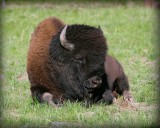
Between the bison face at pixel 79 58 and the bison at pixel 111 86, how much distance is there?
0.19 metres

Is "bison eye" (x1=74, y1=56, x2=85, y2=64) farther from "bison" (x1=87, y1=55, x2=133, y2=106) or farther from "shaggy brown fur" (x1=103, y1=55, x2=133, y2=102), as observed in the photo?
"shaggy brown fur" (x1=103, y1=55, x2=133, y2=102)

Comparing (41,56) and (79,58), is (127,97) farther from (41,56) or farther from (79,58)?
(41,56)

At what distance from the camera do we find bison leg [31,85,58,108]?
17.5ft

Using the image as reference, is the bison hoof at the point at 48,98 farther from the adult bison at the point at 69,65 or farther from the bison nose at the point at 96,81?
the bison nose at the point at 96,81

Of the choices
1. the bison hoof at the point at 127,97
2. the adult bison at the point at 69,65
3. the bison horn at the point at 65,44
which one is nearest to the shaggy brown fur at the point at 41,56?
the adult bison at the point at 69,65

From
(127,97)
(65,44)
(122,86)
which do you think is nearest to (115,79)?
(122,86)

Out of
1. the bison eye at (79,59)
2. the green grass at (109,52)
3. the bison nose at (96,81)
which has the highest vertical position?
the bison eye at (79,59)

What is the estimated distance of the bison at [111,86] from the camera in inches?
214

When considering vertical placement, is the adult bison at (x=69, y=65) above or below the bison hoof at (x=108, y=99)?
above

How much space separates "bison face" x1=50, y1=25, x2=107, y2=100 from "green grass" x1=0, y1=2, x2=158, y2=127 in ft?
0.78

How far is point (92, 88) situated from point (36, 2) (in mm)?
8340

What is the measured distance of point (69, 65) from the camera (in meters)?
5.30

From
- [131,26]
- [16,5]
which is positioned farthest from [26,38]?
[16,5]

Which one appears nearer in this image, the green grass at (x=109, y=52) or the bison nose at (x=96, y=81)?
the green grass at (x=109, y=52)
